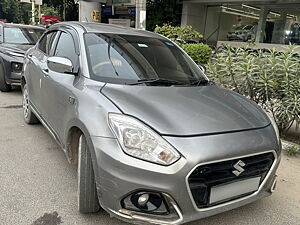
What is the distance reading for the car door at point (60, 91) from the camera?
2.66 meters

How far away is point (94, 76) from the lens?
2.58 meters

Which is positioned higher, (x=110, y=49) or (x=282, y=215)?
(x=110, y=49)

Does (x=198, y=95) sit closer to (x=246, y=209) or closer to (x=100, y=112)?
(x=100, y=112)

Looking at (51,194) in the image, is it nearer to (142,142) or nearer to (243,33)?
(142,142)

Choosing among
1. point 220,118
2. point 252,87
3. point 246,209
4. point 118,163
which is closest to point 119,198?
point 118,163

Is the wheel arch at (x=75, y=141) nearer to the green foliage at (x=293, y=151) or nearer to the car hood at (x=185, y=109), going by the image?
the car hood at (x=185, y=109)

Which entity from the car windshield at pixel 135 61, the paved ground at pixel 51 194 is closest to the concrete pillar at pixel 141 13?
the car windshield at pixel 135 61

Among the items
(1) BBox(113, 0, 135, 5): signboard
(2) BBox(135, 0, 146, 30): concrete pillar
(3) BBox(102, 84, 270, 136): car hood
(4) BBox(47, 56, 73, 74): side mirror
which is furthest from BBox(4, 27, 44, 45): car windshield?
(1) BBox(113, 0, 135, 5): signboard

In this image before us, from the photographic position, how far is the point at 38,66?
3.73m

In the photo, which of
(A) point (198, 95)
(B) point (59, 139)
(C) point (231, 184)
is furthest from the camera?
(B) point (59, 139)

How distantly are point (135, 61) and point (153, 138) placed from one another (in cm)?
126

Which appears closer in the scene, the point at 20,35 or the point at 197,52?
the point at 20,35

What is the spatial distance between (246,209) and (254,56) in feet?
8.88

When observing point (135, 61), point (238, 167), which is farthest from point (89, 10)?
point (238, 167)
